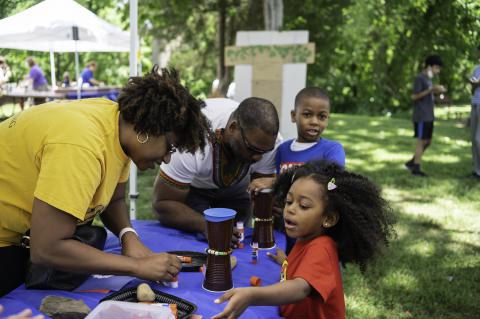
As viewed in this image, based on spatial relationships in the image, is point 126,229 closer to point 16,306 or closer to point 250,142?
point 16,306

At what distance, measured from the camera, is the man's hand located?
2.10 metres

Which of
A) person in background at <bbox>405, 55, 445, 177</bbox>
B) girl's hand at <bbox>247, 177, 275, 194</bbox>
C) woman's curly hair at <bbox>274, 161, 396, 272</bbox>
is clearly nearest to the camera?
woman's curly hair at <bbox>274, 161, 396, 272</bbox>

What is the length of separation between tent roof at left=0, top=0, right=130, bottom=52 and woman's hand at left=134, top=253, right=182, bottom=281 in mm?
3439

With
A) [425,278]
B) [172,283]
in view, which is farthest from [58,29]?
[172,283]

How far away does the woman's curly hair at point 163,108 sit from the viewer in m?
1.82

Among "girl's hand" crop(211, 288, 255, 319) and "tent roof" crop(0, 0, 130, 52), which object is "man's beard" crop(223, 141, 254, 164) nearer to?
"girl's hand" crop(211, 288, 255, 319)

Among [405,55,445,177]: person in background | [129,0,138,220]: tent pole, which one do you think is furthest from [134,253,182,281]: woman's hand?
[405,55,445,177]: person in background

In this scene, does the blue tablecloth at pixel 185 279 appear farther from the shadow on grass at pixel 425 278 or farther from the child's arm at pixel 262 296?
the shadow on grass at pixel 425 278

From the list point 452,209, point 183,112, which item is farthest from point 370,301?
point 452,209

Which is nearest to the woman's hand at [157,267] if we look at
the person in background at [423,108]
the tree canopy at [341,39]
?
the tree canopy at [341,39]

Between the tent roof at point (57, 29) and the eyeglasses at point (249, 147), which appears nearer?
the eyeglasses at point (249, 147)

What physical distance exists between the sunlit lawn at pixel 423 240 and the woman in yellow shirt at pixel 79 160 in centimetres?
193

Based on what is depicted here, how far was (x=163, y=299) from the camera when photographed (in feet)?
6.05

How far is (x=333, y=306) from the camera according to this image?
6.19 feet
